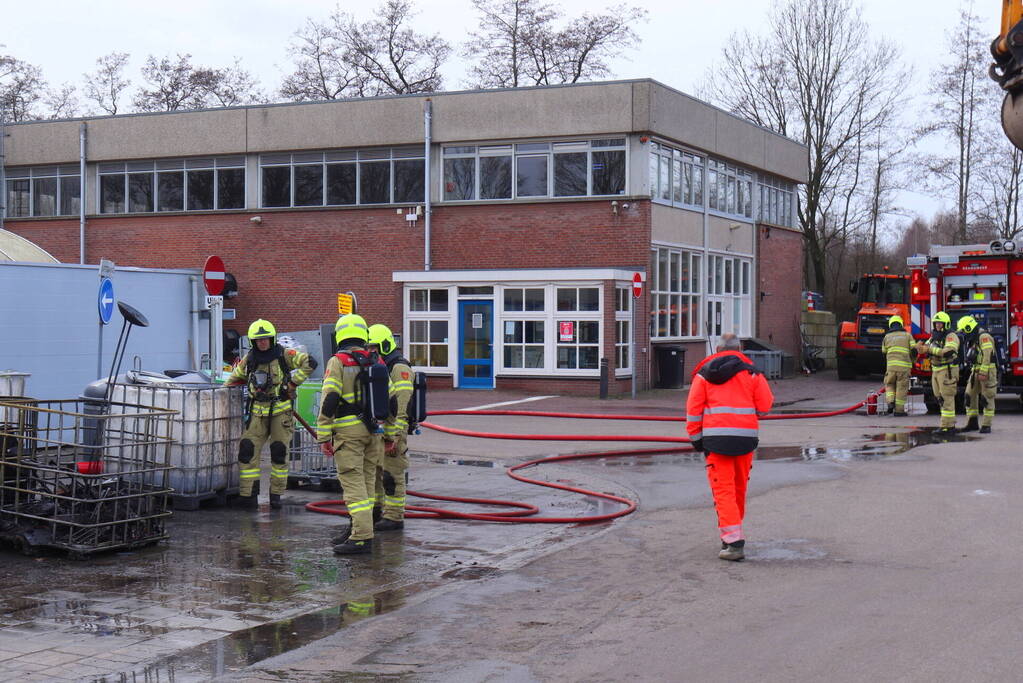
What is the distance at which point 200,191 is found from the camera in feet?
108

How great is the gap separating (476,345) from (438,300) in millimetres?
1558

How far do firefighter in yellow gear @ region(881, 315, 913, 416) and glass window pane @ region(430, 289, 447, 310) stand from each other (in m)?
11.4

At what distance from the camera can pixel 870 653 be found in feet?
20.1

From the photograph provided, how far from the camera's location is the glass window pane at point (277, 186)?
3164 cm

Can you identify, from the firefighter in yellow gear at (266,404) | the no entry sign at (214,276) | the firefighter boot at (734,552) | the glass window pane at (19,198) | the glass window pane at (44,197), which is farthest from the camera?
the glass window pane at (19,198)

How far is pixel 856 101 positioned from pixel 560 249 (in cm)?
2259

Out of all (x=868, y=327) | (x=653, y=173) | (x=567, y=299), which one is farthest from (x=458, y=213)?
(x=868, y=327)

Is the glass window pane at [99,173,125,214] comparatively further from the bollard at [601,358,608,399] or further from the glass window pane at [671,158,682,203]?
the bollard at [601,358,608,399]

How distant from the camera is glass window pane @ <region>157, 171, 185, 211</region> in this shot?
33.1 m

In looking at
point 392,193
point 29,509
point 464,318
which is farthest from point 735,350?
point 392,193

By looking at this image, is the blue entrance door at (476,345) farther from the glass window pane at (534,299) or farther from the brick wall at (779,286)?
the brick wall at (779,286)

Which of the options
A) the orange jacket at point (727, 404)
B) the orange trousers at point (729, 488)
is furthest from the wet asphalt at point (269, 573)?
the orange jacket at point (727, 404)

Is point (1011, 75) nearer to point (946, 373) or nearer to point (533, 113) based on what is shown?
point (946, 373)

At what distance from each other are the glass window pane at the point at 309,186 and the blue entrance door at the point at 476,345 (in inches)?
227
